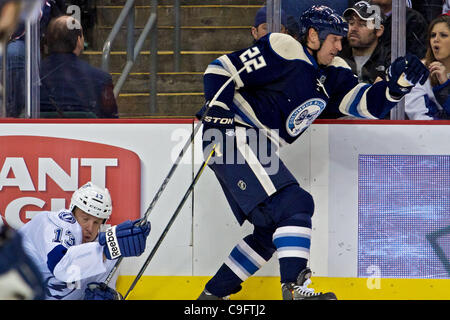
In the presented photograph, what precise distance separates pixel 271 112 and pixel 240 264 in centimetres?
61

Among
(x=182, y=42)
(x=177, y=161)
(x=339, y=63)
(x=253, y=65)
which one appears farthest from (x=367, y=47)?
(x=177, y=161)

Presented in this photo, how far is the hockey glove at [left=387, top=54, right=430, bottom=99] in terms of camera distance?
11.5 ft

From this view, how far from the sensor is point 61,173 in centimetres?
377

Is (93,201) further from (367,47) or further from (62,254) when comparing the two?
(367,47)

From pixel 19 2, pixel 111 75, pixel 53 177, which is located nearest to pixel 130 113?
pixel 111 75

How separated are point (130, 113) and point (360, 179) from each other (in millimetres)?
995

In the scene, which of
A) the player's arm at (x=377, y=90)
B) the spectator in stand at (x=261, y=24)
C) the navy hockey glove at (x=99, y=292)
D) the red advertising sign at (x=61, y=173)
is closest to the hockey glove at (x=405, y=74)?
the player's arm at (x=377, y=90)

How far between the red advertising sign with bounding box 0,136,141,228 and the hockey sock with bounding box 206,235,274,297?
444 mm

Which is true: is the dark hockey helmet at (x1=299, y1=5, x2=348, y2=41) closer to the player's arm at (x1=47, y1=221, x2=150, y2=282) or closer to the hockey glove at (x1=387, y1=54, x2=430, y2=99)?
the hockey glove at (x1=387, y1=54, x2=430, y2=99)

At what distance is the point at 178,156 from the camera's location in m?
3.66

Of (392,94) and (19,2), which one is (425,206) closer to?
(392,94)

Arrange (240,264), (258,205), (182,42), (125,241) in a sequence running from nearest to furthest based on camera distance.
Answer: (125,241), (258,205), (240,264), (182,42)
